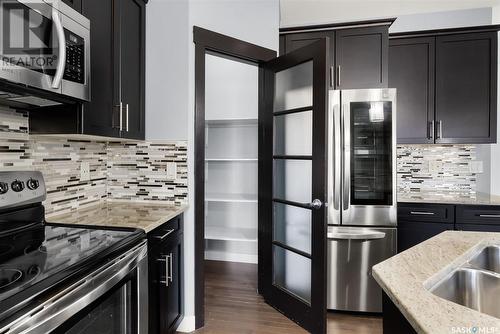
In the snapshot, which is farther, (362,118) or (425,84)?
(425,84)

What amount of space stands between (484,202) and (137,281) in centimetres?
Result: 266

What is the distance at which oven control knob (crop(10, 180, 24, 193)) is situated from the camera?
1398mm

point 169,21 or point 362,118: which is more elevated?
point 169,21

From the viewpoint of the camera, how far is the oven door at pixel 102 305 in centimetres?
85

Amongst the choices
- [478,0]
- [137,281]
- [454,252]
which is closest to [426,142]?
[478,0]

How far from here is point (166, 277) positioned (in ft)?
5.87

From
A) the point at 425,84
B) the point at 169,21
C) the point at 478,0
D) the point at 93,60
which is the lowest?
the point at 93,60

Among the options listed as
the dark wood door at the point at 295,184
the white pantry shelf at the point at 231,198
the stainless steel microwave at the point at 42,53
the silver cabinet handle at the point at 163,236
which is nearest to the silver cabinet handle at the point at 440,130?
the dark wood door at the point at 295,184

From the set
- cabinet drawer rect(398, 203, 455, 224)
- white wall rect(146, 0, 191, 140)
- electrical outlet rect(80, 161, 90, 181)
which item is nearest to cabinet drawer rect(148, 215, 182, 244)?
white wall rect(146, 0, 191, 140)

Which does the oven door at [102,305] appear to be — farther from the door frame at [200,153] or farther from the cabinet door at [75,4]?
the cabinet door at [75,4]

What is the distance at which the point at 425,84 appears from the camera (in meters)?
2.75

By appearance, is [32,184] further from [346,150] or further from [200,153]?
[346,150]

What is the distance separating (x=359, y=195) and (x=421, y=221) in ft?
2.15

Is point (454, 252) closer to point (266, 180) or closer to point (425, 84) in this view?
point (266, 180)
